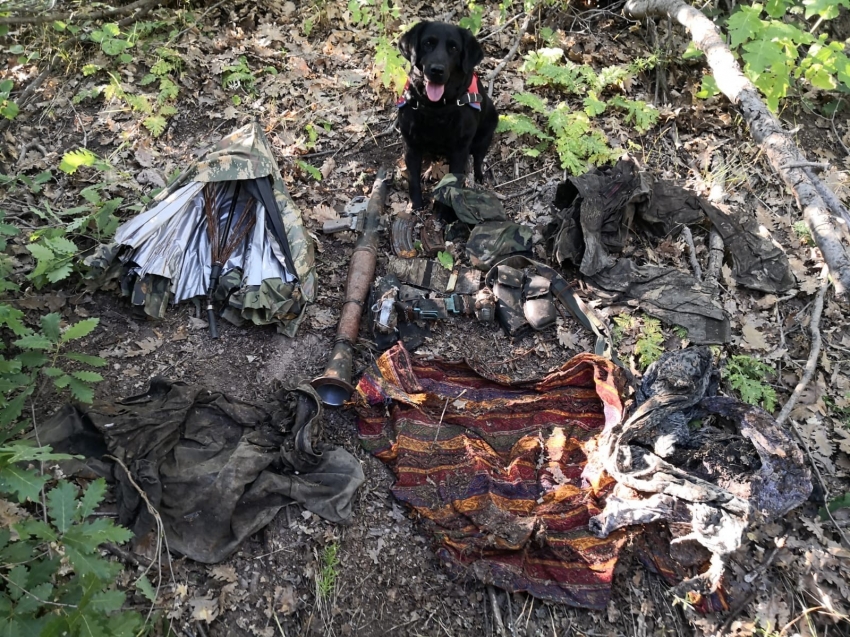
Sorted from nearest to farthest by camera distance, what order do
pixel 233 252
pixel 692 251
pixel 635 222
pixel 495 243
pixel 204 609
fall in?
pixel 204 609 → pixel 233 252 → pixel 495 243 → pixel 692 251 → pixel 635 222

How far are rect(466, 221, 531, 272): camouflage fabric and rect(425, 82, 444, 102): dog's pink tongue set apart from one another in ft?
3.15

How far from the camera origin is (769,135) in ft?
12.5

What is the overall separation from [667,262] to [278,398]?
301 centimetres

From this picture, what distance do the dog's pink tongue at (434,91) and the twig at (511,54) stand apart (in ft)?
5.48

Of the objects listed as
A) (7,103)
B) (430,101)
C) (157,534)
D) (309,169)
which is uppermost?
(430,101)

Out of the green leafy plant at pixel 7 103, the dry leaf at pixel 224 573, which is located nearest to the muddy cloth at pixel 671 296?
the dry leaf at pixel 224 573

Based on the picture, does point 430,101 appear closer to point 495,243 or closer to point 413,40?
point 413,40

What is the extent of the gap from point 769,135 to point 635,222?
1033mm

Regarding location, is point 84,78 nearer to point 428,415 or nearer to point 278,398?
point 278,398

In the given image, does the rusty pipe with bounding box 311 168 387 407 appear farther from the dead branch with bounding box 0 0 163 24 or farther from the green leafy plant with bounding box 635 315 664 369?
the dead branch with bounding box 0 0 163 24

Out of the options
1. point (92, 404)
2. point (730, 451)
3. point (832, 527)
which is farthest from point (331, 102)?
point (832, 527)

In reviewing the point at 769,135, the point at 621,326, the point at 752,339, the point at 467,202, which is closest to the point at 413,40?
the point at 467,202

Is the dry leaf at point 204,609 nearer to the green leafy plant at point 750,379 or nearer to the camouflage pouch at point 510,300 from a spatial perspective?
the camouflage pouch at point 510,300

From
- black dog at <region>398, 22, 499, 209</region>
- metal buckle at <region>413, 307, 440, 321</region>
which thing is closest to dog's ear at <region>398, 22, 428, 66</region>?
black dog at <region>398, 22, 499, 209</region>
